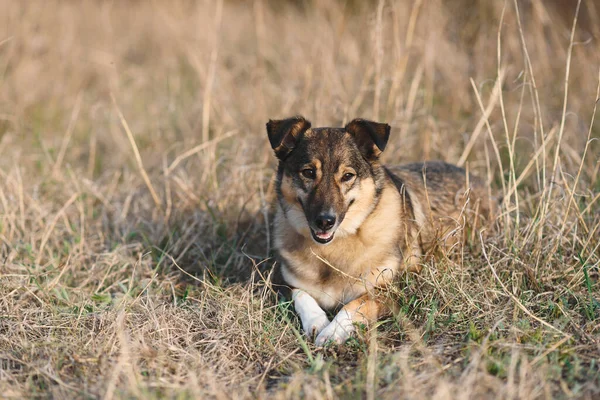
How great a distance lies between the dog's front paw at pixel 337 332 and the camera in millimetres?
3961

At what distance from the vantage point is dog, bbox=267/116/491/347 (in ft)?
13.9

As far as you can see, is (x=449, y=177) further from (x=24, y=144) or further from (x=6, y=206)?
(x=24, y=144)

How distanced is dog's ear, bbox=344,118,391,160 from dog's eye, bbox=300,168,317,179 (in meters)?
0.44

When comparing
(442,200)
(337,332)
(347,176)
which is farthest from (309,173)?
(442,200)

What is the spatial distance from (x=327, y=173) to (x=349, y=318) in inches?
38.9

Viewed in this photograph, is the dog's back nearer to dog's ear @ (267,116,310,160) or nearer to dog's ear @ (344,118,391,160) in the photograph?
dog's ear @ (344,118,391,160)

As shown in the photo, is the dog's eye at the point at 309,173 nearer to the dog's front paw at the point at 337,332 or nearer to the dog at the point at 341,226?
the dog at the point at 341,226

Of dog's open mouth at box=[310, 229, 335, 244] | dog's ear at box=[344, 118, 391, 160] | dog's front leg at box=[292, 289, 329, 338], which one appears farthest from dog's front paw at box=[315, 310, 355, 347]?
dog's ear at box=[344, 118, 391, 160]

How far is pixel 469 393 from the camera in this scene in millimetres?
3100

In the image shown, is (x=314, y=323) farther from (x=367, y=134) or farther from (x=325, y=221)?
(x=367, y=134)

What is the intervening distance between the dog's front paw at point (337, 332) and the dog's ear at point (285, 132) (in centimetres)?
127

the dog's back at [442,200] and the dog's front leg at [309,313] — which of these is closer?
the dog's front leg at [309,313]

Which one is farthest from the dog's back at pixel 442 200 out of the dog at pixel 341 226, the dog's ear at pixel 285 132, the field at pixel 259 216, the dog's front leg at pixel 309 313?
the dog's front leg at pixel 309 313

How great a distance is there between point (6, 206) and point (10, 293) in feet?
4.13
